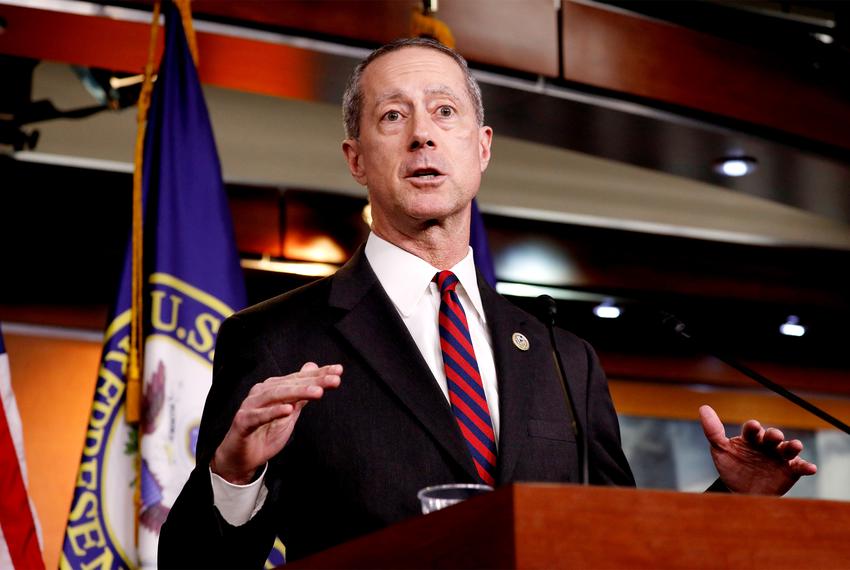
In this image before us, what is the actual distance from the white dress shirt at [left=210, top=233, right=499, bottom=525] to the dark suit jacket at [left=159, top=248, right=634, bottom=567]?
0.10 ft

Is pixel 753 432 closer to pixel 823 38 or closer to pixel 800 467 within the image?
pixel 800 467

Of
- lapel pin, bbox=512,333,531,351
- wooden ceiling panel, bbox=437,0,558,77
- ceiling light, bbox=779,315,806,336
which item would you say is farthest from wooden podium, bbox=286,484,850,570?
ceiling light, bbox=779,315,806,336

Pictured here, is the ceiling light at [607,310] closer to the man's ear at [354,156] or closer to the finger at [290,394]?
the man's ear at [354,156]

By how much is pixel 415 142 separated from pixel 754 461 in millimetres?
821

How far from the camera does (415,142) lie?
2.05 meters

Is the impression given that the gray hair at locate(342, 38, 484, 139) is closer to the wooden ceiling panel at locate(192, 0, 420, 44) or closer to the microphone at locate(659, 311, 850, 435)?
the microphone at locate(659, 311, 850, 435)

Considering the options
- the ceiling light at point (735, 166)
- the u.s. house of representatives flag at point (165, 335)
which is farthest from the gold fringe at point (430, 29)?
the ceiling light at point (735, 166)

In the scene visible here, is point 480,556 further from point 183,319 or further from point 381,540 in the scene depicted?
point 183,319

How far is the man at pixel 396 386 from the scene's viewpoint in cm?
164

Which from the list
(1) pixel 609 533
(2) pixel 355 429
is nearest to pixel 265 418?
(2) pixel 355 429

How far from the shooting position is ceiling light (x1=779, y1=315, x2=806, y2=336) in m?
6.07

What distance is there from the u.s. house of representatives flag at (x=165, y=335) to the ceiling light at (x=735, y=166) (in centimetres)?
235

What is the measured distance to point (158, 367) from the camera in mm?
2789

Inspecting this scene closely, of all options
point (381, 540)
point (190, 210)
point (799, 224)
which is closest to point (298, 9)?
point (190, 210)
